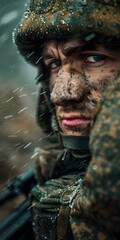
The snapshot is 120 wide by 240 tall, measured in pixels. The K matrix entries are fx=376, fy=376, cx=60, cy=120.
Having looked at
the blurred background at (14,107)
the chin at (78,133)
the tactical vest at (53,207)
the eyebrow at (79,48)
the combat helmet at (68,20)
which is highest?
the combat helmet at (68,20)

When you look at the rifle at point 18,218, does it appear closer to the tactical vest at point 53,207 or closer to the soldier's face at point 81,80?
the tactical vest at point 53,207

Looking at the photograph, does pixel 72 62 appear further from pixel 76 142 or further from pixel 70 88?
pixel 76 142

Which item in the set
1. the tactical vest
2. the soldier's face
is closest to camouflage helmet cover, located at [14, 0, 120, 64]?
the soldier's face

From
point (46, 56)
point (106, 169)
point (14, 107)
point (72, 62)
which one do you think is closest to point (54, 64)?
point (46, 56)

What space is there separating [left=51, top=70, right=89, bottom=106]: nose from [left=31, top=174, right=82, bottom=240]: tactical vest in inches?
19.2

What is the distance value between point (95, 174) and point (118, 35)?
46.1 inches

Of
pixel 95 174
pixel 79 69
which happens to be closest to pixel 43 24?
pixel 79 69

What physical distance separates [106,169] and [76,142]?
1.21 m

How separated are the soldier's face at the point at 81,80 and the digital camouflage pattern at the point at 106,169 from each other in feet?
3.21

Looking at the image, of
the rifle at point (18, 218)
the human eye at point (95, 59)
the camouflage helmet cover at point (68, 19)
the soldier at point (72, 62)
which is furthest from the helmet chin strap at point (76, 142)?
the rifle at point (18, 218)

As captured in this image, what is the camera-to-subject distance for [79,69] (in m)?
2.20

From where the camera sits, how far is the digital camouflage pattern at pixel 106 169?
1011mm

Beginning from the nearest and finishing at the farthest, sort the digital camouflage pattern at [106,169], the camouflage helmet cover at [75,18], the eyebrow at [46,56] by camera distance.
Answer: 1. the digital camouflage pattern at [106,169]
2. the camouflage helmet cover at [75,18]
3. the eyebrow at [46,56]

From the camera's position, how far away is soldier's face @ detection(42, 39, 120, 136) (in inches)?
84.0
